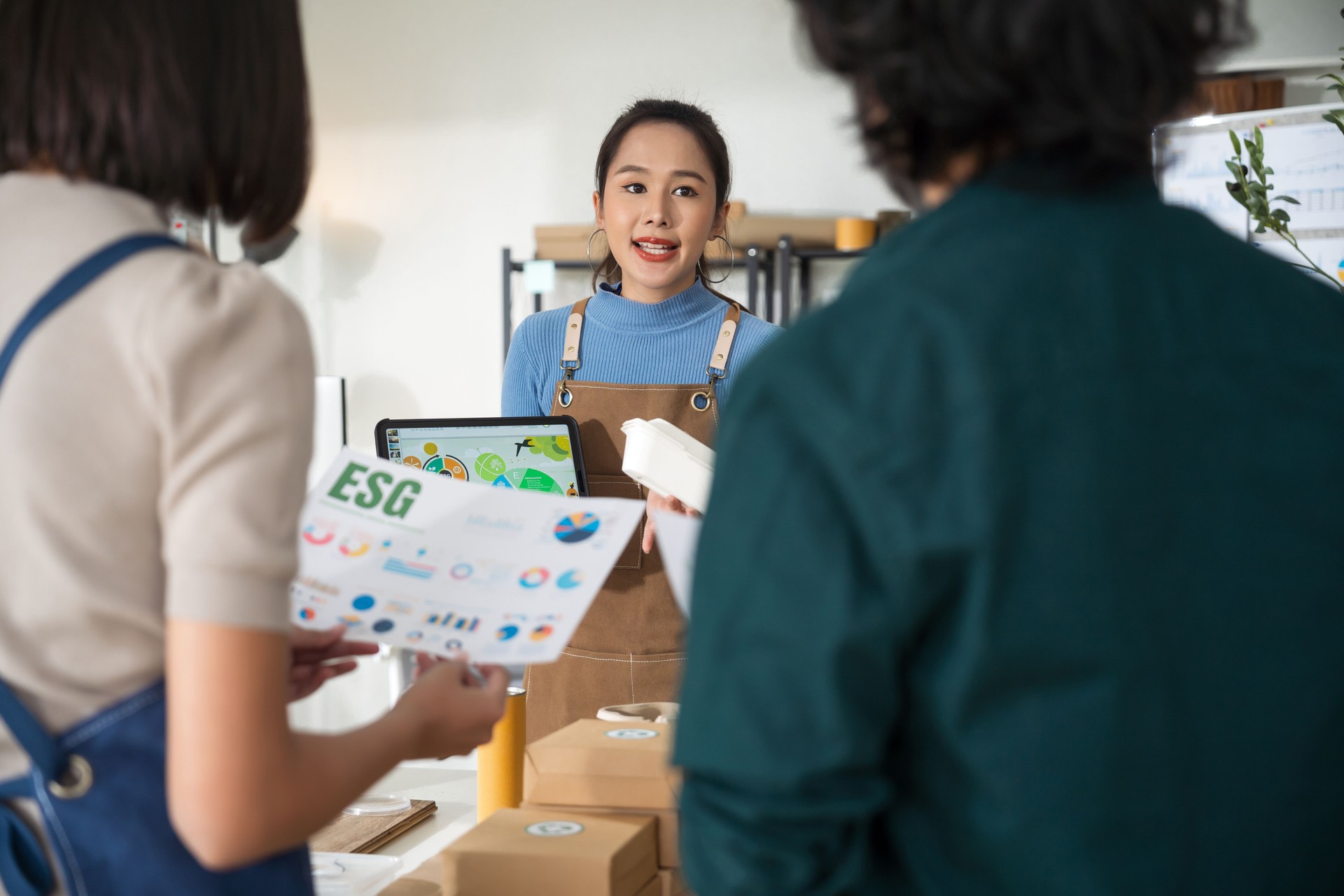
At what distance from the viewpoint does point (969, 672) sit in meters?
0.53

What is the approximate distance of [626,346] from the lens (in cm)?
208

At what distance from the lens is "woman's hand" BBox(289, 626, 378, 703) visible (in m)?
0.88

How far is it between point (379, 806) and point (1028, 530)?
1001 mm

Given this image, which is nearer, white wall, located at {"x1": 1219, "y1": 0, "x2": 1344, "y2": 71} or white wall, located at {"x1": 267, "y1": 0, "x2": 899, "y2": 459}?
white wall, located at {"x1": 1219, "y1": 0, "x2": 1344, "y2": 71}

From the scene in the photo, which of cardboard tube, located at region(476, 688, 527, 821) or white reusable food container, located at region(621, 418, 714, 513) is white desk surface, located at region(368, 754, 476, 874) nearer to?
cardboard tube, located at region(476, 688, 527, 821)

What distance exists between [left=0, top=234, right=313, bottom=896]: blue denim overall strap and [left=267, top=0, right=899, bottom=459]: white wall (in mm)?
4220

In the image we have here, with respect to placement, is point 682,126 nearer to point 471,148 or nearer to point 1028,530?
point 1028,530

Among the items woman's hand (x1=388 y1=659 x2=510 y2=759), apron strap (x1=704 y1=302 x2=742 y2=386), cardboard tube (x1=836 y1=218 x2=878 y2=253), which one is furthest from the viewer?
cardboard tube (x1=836 y1=218 x2=878 y2=253)

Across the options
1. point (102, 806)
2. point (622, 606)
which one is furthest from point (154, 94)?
point (622, 606)

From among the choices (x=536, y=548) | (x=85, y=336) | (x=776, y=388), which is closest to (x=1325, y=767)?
(x=776, y=388)

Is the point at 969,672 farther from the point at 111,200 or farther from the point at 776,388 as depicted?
the point at 111,200

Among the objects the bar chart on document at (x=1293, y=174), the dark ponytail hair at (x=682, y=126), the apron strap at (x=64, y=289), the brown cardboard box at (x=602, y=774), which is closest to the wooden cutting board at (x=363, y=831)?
the brown cardboard box at (x=602, y=774)

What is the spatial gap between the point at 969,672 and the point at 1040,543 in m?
0.07

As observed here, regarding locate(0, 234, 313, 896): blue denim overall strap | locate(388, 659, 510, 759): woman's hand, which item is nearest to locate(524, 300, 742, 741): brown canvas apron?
locate(388, 659, 510, 759): woman's hand
